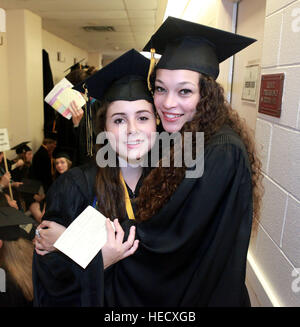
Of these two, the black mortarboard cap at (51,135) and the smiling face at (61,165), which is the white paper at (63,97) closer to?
the smiling face at (61,165)

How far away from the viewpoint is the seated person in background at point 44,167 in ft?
12.9

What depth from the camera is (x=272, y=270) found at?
1.41 m

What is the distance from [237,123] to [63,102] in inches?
58.8

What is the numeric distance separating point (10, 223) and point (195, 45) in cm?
136

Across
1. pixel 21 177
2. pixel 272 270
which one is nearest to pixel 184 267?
pixel 272 270

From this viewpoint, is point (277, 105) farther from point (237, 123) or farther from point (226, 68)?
point (226, 68)

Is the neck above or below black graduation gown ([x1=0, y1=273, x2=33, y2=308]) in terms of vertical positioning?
above

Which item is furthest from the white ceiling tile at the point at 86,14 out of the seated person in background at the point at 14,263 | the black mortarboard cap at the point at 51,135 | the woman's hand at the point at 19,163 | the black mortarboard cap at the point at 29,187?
the seated person in background at the point at 14,263

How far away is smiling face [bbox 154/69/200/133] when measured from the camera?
115cm

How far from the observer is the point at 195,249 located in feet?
3.51

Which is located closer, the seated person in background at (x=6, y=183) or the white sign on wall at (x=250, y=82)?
the white sign on wall at (x=250, y=82)

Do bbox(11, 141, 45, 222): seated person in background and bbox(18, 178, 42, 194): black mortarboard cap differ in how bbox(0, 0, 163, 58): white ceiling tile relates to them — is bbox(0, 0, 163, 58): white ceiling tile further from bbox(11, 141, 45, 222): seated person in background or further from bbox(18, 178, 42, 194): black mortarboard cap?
bbox(18, 178, 42, 194): black mortarboard cap

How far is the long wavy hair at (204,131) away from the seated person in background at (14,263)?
71 centimetres

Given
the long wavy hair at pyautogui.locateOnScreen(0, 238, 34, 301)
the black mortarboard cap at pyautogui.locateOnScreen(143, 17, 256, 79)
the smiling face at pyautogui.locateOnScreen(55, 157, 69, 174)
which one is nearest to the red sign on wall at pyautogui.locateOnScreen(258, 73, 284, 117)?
the black mortarboard cap at pyautogui.locateOnScreen(143, 17, 256, 79)
